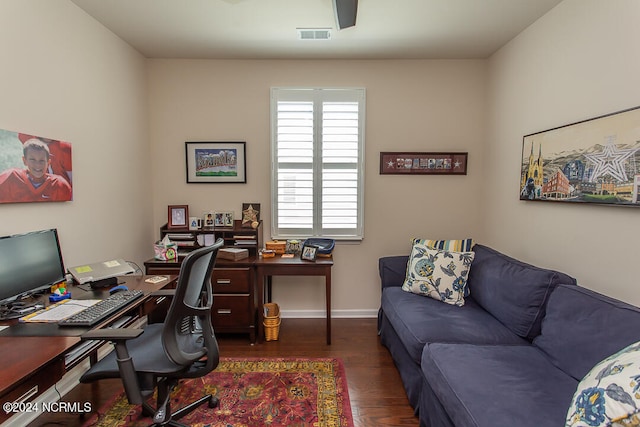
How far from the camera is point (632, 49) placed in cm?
176

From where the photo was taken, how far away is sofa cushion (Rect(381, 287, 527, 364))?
2.03m

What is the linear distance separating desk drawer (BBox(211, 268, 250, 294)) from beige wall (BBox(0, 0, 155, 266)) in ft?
2.87

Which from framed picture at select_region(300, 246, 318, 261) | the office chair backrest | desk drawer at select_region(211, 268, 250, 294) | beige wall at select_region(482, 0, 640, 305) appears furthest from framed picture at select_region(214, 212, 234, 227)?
beige wall at select_region(482, 0, 640, 305)

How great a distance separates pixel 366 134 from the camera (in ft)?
11.2

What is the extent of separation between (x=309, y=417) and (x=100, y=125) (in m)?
2.72

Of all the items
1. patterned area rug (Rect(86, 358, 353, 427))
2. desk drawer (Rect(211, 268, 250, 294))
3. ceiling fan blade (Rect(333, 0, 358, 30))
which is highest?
ceiling fan blade (Rect(333, 0, 358, 30))

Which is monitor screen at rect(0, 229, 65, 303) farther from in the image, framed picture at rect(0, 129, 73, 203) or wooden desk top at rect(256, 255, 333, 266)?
wooden desk top at rect(256, 255, 333, 266)

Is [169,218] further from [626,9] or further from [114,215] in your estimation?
[626,9]

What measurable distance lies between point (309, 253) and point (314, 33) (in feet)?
6.51

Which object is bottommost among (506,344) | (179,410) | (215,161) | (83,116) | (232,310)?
(179,410)

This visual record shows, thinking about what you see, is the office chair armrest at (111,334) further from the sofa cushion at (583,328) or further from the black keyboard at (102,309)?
the sofa cushion at (583,328)

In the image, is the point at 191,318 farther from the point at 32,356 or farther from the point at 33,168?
the point at 33,168

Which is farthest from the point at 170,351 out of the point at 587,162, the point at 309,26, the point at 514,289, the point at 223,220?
the point at 587,162

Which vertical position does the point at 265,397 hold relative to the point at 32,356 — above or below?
below
